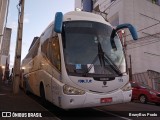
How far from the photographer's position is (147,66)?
120 feet

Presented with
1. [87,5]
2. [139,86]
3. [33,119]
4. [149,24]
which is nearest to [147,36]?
[149,24]

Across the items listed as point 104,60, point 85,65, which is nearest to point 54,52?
point 85,65

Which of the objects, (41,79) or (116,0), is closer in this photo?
(41,79)

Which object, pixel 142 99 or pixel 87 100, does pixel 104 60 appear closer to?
pixel 87 100

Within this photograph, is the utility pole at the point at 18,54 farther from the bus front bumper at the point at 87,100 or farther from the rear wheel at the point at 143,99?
the bus front bumper at the point at 87,100

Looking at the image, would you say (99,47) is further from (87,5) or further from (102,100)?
(87,5)

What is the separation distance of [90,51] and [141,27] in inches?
1274

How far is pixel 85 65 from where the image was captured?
24.6ft

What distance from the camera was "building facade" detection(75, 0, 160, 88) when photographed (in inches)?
1399

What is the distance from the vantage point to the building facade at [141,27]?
35531mm

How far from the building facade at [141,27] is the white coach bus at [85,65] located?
26709 mm

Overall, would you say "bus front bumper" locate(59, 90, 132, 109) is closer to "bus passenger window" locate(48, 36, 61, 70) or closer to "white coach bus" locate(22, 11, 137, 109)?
"white coach bus" locate(22, 11, 137, 109)

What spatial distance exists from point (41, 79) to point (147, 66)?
28.9 meters

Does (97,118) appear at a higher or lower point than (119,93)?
lower
